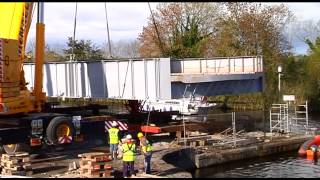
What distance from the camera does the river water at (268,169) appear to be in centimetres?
2214

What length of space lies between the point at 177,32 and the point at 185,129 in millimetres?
36482

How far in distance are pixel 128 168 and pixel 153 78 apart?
21.2 ft

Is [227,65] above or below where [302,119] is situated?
above

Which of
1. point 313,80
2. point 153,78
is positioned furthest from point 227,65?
point 313,80

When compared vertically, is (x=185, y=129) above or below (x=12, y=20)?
below

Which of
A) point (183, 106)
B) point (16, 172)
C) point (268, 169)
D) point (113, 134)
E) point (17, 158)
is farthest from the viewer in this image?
point (183, 106)

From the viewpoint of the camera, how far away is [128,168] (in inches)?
682

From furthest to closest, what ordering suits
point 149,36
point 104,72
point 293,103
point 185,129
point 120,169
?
point 149,36
point 293,103
point 185,129
point 104,72
point 120,169

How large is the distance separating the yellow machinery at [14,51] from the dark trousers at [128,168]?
563cm

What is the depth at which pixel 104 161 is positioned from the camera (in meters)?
17.4

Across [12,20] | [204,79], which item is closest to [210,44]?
[204,79]

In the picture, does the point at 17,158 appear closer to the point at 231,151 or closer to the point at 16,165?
the point at 16,165

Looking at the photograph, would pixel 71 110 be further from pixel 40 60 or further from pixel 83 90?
pixel 40 60

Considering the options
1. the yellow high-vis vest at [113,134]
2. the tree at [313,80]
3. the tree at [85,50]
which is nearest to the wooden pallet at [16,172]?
the yellow high-vis vest at [113,134]
